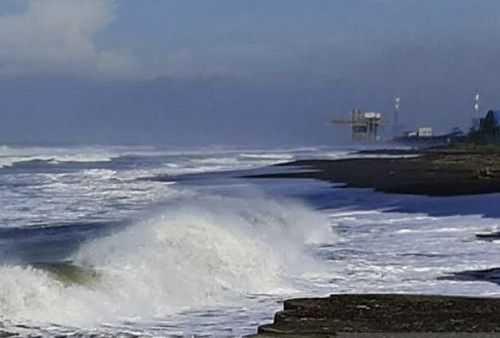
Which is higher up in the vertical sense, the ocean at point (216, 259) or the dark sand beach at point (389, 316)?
the dark sand beach at point (389, 316)

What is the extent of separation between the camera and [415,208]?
2588 centimetres

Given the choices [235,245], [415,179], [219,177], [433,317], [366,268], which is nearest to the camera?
[433,317]

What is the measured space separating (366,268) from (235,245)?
2222mm

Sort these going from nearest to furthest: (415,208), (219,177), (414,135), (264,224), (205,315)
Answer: (205,315)
(264,224)
(415,208)
(219,177)
(414,135)

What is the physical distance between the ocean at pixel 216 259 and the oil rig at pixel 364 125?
12140cm

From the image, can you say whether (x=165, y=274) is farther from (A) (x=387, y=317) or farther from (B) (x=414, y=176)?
(B) (x=414, y=176)

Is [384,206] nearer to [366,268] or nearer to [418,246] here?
[418,246]

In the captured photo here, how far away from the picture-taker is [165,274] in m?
12.9

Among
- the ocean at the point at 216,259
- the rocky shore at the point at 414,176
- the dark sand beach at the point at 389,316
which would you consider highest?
the dark sand beach at the point at 389,316

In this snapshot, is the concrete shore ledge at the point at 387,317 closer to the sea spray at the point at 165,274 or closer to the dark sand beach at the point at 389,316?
the dark sand beach at the point at 389,316

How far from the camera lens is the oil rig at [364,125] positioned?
14925 centimetres

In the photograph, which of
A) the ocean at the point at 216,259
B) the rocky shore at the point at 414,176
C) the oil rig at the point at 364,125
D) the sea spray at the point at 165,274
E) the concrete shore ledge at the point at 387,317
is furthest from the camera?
the oil rig at the point at 364,125

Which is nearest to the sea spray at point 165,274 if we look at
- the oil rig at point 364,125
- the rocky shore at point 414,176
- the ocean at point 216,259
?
the ocean at point 216,259

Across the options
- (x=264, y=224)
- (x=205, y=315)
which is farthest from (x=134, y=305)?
(x=264, y=224)
